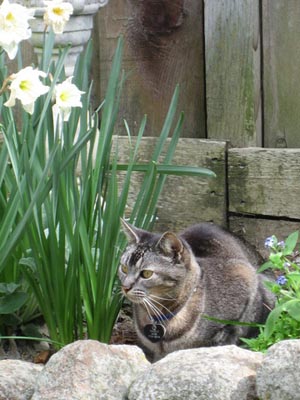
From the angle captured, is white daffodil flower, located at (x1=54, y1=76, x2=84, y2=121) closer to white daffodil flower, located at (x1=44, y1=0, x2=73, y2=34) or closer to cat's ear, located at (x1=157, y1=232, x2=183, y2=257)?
white daffodil flower, located at (x1=44, y1=0, x2=73, y2=34)

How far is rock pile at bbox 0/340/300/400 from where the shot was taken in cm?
302

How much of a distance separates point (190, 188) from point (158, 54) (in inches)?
27.4

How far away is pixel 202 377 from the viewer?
310 centimetres

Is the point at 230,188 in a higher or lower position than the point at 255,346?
higher

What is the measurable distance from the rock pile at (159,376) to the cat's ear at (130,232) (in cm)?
74

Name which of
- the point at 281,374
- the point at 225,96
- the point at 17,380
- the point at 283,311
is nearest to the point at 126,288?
the point at 283,311

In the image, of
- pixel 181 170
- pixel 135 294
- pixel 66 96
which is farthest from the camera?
pixel 181 170

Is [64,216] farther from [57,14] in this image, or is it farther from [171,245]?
[57,14]

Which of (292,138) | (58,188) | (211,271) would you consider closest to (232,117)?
(292,138)

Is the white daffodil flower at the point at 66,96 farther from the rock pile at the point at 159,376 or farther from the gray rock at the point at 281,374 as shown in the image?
the gray rock at the point at 281,374

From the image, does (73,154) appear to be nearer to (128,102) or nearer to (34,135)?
(34,135)

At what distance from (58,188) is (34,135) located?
33 centimetres

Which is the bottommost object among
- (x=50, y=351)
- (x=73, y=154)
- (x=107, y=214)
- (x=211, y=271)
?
(x=50, y=351)

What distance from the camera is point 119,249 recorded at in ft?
13.9
